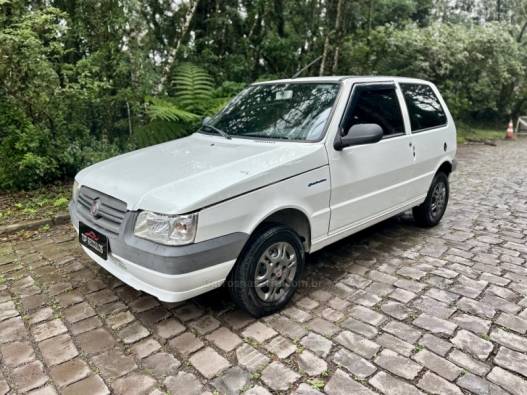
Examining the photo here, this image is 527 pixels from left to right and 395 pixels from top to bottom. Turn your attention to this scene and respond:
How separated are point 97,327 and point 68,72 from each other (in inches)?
156

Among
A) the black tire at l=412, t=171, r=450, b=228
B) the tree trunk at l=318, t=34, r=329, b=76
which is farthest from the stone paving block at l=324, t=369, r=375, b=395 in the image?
the tree trunk at l=318, t=34, r=329, b=76

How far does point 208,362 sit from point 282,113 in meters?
2.14

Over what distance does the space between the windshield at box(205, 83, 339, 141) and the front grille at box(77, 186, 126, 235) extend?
1.31 m

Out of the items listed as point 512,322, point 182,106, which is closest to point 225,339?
point 512,322

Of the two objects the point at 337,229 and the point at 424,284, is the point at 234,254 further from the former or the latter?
the point at 424,284

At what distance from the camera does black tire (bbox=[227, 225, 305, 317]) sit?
2.72m

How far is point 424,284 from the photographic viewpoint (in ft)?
11.3

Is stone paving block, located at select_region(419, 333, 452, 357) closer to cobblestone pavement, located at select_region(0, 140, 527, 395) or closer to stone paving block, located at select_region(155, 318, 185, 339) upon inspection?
cobblestone pavement, located at select_region(0, 140, 527, 395)

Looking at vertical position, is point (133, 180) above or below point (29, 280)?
above

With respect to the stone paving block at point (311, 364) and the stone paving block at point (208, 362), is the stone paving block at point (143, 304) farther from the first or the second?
the stone paving block at point (311, 364)

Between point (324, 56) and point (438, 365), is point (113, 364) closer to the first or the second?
point (438, 365)

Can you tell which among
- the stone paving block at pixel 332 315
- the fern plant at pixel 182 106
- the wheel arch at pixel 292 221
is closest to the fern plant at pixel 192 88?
the fern plant at pixel 182 106

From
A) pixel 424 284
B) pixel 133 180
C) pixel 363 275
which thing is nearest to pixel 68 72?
pixel 133 180

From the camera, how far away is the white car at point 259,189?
246 centimetres
